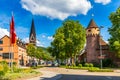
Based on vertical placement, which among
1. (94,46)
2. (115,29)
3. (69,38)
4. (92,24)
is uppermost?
(92,24)

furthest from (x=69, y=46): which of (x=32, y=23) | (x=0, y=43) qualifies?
(x=32, y=23)

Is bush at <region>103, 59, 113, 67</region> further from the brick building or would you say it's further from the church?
the brick building

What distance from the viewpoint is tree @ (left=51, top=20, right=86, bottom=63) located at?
83125 millimetres

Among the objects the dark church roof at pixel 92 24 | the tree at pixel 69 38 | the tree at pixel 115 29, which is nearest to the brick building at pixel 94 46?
the dark church roof at pixel 92 24

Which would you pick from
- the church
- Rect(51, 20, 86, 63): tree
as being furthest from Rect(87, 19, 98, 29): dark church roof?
Rect(51, 20, 86, 63): tree

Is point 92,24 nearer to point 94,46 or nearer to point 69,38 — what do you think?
point 94,46

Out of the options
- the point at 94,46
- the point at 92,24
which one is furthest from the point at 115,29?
the point at 92,24

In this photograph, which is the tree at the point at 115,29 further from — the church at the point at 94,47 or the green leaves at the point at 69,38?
the church at the point at 94,47

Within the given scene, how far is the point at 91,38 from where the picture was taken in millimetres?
90875

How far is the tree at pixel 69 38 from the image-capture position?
83.1 m

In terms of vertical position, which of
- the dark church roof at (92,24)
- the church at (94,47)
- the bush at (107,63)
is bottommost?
the bush at (107,63)

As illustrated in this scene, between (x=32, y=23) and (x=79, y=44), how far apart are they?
306 ft

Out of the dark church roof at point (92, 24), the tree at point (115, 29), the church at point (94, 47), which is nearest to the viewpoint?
the tree at point (115, 29)

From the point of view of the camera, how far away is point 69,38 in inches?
3312
